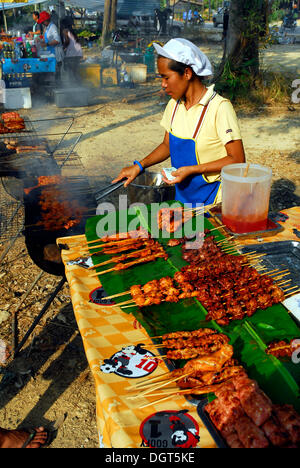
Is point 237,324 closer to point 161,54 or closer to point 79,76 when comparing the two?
point 161,54

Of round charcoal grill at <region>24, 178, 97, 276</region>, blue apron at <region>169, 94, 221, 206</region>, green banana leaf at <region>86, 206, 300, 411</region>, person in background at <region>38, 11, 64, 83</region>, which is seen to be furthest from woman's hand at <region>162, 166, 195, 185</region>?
person in background at <region>38, 11, 64, 83</region>

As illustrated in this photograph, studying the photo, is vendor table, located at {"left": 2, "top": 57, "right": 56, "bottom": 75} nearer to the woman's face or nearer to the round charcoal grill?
the round charcoal grill

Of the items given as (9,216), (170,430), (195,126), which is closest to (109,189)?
(195,126)

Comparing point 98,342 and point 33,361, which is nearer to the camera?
point 98,342

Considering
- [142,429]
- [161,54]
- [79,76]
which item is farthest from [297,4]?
[142,429]

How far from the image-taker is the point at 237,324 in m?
2.37

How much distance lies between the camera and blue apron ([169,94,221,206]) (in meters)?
3.94

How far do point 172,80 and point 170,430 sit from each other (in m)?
2.94

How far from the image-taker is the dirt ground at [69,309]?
380cm

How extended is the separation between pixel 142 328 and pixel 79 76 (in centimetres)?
1652

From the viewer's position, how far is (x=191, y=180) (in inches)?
162

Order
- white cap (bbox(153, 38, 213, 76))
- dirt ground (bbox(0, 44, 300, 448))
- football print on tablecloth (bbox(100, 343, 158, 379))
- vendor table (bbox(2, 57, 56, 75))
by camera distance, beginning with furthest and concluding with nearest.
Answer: vendor table (bbox(2, 57, 56, 75)) → dirt ground (bbox(0, 44, 300, 448)) → white cap (bbox(153, 38, 213, 76)) → football print on tablecloth (bbox(100, 343, 158, 379))

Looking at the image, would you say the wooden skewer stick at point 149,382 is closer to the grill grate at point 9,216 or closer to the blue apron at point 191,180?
the blue apron at point 191,180

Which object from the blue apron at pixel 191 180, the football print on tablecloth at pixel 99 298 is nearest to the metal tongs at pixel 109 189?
the blue apron at pixel 191 180
